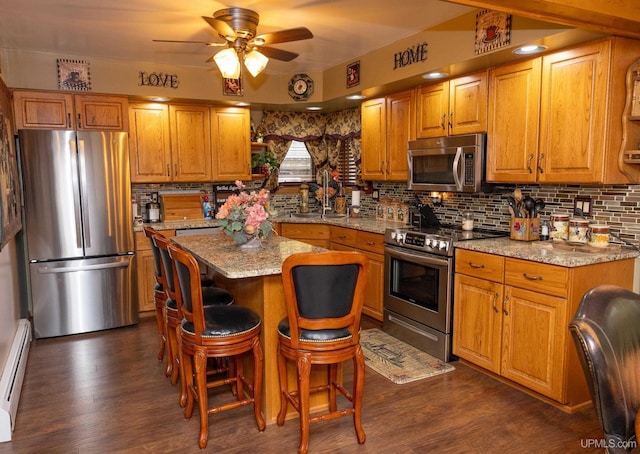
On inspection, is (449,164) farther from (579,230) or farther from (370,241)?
(579,230)

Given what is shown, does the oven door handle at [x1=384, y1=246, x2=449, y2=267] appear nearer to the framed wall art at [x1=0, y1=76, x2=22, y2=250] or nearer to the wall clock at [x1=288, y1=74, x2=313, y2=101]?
the wall clock at [x1=288, y1=74, x2=313, y2=101]

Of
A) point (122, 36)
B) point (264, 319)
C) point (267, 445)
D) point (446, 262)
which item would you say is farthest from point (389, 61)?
point (267, 445)

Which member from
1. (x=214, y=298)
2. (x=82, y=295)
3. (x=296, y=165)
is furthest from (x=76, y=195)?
(x=296, y=165)

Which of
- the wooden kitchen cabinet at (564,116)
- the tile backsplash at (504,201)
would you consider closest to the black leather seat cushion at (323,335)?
the wooden kitchen cabinet at (564,116)

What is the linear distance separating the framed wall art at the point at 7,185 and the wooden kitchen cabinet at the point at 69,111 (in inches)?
9.4

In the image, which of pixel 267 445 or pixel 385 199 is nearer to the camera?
pixel 267 445

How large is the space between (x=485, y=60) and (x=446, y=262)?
144cm

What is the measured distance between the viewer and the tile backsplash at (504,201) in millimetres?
3008

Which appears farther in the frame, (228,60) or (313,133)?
(313,133)

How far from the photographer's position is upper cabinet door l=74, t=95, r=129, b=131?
4355 mm

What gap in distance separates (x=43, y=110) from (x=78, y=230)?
3.67 ft

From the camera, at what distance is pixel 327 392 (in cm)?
286

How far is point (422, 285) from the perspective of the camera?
3.68m

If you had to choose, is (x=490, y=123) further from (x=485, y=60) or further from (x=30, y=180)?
(x=30, y=180)
